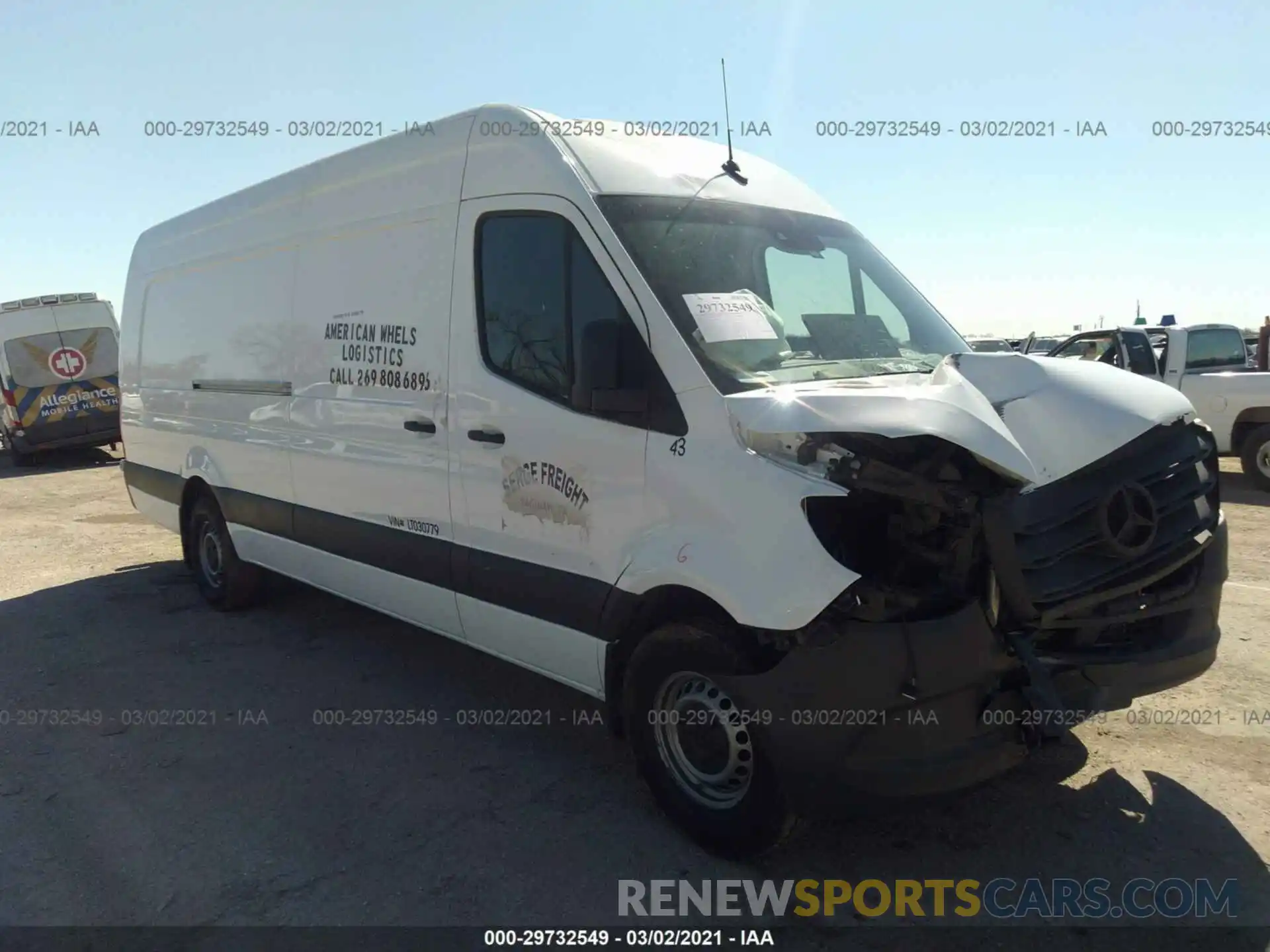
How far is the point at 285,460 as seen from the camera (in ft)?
18.8

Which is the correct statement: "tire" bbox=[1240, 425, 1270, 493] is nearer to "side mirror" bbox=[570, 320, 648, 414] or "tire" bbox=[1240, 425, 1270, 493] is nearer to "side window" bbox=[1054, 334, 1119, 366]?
"side window" bbox=[1054, 334, 1119, 366]

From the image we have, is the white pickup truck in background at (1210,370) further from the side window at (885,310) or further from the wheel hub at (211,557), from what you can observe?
the wheel hub at (211,557)

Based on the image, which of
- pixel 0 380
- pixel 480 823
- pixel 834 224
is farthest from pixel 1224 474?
pixel 0 380

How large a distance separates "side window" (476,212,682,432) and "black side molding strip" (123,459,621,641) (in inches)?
29.3

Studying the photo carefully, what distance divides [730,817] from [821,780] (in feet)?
1.67

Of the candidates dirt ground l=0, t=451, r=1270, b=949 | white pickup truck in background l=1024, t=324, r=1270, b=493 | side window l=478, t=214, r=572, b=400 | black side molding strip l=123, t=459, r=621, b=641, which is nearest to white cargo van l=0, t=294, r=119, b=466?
black side molding strip l=123, t=459, r=621, b=641

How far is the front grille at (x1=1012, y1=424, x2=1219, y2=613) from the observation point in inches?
117

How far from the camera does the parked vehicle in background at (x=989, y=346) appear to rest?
11.7 feet

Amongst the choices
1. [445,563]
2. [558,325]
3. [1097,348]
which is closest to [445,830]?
[445,563]

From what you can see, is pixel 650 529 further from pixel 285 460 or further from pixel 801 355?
pixel 285 460

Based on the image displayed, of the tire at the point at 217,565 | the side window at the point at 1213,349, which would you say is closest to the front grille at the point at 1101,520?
the tire at the point at 217,565

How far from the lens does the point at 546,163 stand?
12.6 ft

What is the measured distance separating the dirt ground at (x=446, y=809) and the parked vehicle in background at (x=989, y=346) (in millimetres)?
1539

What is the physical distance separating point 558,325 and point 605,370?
52 cm
